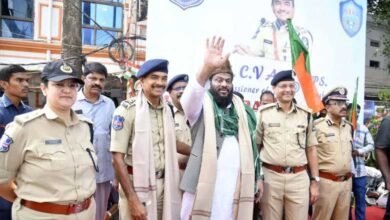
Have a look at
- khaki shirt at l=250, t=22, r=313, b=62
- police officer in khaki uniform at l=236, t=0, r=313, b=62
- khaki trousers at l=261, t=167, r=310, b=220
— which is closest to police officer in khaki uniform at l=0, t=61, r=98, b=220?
khaki trousers at l=261, t=167, r=310, b=220

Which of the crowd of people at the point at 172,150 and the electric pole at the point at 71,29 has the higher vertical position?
the electric pole at the point at 71,29

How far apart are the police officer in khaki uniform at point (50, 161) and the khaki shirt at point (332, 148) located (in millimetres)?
2439

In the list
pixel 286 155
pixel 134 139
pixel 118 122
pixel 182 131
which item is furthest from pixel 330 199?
pixel 118 122

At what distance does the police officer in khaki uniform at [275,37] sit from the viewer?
523cm

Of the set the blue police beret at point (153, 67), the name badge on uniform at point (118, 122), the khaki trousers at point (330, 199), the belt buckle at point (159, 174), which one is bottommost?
the khaki trousers at point (330, 199)

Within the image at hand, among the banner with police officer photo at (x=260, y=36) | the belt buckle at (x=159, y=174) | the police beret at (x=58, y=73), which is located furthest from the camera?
the banner with police officer photo at (x=260, y=36)

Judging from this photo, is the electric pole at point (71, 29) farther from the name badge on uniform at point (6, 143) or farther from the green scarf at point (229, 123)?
the name badge on uniform at point (6, 143)

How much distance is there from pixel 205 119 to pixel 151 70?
0.51m

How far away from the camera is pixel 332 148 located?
12.6 ft

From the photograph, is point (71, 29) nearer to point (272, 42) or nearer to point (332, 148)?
point (272, 42)

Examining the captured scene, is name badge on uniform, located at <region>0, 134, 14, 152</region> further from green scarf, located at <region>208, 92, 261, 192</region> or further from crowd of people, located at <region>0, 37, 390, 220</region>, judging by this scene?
green scarf, located at <region>208, 92, 261, 192</region>

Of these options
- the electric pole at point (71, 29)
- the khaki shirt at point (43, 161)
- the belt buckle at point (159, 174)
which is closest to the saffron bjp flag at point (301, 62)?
the belt buckle at point (159, 174)

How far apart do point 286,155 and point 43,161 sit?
81.0 inches

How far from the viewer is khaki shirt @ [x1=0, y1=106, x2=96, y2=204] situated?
2.03m
